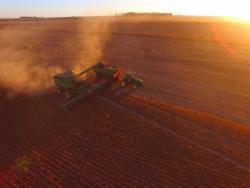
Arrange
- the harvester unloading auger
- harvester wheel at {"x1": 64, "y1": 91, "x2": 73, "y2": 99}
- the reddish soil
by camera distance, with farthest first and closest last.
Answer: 1. harvester wheel at {"x1": 64, "y1": 91, "x2": 73, "y2": 99}
2. the harvester unloading auger
3. the reddish soil

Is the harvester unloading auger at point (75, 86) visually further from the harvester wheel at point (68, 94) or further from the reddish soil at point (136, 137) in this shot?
the reddish soil at point (136, 137)

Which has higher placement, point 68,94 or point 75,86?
point 75,86

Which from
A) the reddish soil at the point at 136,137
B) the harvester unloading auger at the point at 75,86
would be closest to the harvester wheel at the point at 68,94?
the harvester unloading auger at the point at 75,86

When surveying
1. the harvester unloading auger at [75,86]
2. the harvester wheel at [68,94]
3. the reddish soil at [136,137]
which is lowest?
the reddish soil at [136,137]

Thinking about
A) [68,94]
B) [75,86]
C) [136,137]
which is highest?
[75,86]

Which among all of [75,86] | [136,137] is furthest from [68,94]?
[136,137]

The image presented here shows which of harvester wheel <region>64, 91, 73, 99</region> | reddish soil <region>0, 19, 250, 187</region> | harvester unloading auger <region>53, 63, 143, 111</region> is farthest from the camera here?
harvester wheel <region>64, 91, 73, 99</region>

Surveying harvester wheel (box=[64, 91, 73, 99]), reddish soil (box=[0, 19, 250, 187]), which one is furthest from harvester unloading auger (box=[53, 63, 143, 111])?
reddish soil (box=[0, 19, 250, 187])

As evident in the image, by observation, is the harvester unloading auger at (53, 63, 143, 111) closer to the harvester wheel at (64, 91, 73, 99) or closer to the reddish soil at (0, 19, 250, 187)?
the harvester wheel at (64, 91, 73, 99)

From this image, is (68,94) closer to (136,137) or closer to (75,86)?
(75,86)
